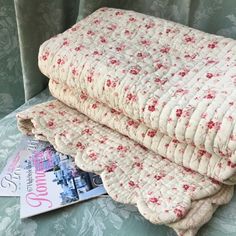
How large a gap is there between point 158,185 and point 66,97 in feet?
1.02

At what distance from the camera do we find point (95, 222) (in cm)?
76

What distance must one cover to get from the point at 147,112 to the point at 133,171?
0.37 feet

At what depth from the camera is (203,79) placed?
2.58 feet

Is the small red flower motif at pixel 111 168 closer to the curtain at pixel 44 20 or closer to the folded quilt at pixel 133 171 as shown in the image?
the folded quilt at pixel 133 171

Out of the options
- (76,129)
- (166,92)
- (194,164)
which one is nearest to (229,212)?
(194,164)

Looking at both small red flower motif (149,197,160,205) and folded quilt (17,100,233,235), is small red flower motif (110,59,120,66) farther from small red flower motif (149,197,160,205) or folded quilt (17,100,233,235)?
small red flower motif (149,197,160,205)

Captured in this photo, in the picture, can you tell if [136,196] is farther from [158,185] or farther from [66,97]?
[66,97]

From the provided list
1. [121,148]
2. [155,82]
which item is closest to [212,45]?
[155,82]

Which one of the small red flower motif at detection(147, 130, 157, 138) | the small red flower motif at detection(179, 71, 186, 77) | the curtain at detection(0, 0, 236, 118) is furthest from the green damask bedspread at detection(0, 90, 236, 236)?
the curtain at detection(0, 0, 236, 118)

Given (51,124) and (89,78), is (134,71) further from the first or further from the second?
(51,124)

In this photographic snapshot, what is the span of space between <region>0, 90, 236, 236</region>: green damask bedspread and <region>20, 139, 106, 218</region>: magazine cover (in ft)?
0.05

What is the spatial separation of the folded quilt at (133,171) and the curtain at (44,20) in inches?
7.7

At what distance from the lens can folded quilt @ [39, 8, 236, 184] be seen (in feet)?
2.35

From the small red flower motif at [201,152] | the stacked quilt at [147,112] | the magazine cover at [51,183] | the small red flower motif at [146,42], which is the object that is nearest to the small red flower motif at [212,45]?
the stacked quilt at [147,112]
